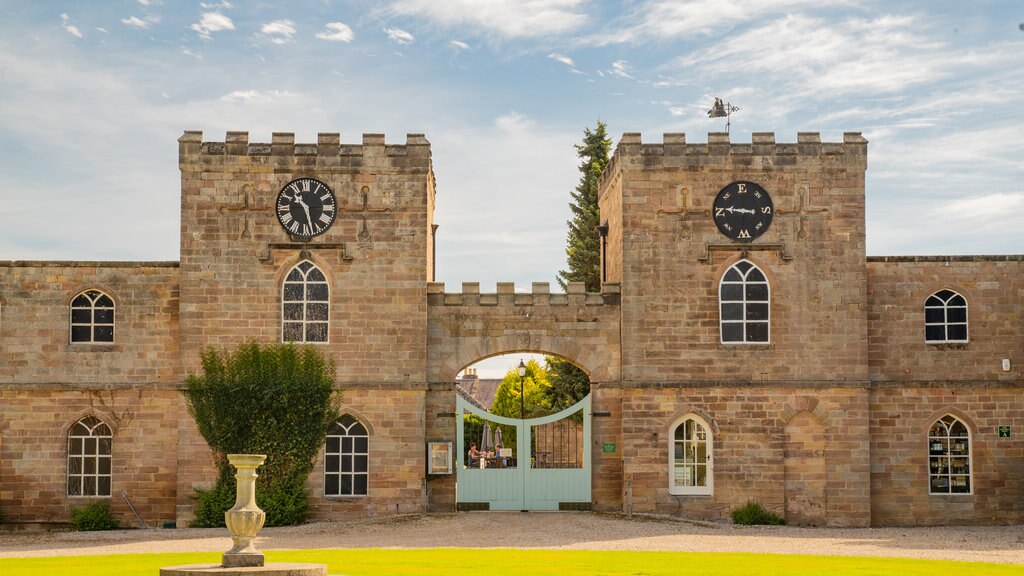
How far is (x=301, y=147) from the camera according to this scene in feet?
79.3

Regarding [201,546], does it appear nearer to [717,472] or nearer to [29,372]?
[29,372]

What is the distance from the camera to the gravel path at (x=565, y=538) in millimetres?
18969

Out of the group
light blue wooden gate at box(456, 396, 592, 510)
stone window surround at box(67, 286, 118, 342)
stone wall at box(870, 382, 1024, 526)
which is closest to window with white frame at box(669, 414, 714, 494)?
light blue wooden gate at box(456, 396, 592, 510)

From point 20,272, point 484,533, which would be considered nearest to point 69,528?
point 20,272

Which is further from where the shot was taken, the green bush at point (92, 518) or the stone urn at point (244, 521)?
the green bush at point (92, 518)

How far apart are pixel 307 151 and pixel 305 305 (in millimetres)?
2998

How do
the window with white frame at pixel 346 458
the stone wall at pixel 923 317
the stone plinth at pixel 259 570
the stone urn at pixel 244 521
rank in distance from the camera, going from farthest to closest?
the stone wall at pixel 923 317, the window with white frame at pixel 346 458, the stone urn at pixel 244 521, the stone plinth at pixel 259 570

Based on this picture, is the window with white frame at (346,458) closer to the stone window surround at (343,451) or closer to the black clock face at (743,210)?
the stone window surround at (343,451)

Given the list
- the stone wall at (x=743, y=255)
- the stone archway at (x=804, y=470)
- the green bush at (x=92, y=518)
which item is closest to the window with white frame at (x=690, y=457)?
the stone wall at (x=743, y=255)

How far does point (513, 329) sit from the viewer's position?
2434 centimetres

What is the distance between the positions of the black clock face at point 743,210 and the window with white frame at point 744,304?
64cm

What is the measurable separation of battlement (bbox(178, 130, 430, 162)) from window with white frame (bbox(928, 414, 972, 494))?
11433 mm

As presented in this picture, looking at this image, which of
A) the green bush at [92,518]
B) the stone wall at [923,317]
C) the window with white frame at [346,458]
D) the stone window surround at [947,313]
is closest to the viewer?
the green bush at [92,518]

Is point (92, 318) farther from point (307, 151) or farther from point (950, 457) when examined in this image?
point (950, 457)
